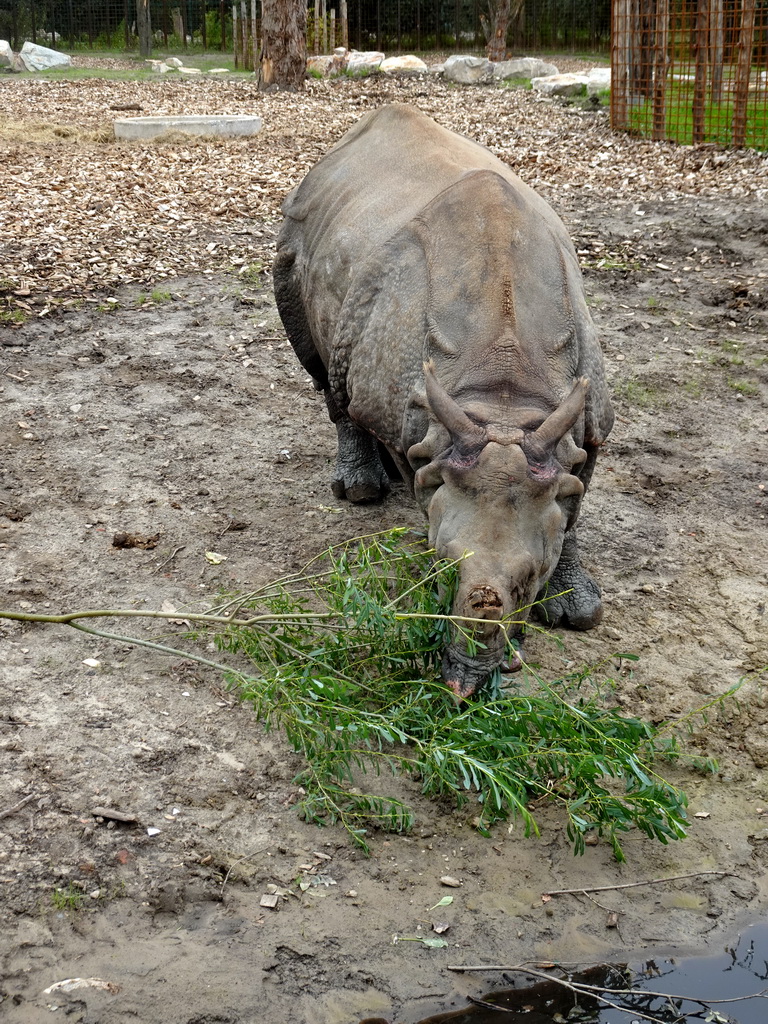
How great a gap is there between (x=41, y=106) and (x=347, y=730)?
1489cm

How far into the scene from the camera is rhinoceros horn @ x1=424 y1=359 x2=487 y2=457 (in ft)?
12.7

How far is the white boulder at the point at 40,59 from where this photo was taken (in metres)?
23.1

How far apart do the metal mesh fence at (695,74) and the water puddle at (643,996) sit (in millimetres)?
11262

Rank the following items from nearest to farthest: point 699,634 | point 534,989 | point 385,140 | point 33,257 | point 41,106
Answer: point 534,989
point 699,634
point 385,140
point 33,257
point 41,106

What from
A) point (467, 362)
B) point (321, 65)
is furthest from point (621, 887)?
point (321, 65)

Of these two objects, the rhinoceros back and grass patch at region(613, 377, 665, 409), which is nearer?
the rhinoceros back

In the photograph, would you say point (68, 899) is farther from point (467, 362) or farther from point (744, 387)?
point (744, 387)

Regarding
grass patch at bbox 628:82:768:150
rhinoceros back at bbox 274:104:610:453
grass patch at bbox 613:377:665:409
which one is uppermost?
grass patch at bbox 628:82:768:150

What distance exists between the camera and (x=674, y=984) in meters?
3.29

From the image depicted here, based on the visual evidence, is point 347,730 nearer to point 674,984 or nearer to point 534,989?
point 534,989

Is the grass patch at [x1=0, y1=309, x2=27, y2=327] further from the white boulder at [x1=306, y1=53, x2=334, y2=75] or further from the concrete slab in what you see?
the white boulder at [x1=306, y1=53, x2=334, y2=75]

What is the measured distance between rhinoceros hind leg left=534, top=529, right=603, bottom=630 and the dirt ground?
0.32 ft

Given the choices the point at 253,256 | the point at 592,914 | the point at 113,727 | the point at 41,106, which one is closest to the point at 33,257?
the point at 253,256

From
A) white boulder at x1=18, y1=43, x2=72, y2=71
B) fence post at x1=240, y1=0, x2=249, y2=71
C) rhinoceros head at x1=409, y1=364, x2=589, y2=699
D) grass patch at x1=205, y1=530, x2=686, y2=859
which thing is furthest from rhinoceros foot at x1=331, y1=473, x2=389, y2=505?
white boulder at x1=18, y1=43, x2=72, y2=71
